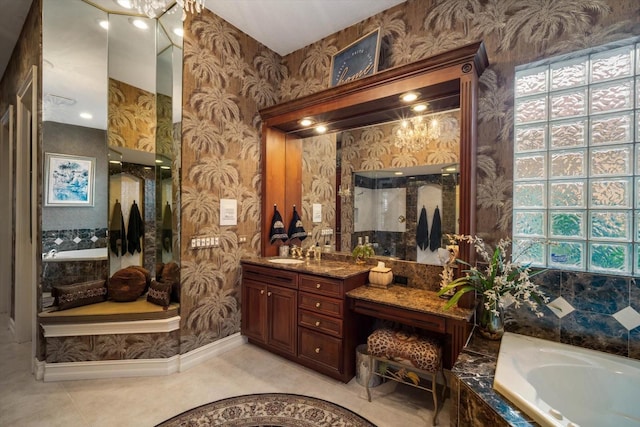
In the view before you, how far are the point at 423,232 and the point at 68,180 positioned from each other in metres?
3.17

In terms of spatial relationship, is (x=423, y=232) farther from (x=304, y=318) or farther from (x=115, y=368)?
(x=115, y=368)

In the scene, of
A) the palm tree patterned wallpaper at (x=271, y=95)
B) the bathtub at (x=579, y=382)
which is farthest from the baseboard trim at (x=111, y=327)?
the bathtub at (x=579, y=382)

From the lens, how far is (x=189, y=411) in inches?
79.3

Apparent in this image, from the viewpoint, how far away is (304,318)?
100 inches

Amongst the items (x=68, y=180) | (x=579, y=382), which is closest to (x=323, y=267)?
(x=579, y=382)

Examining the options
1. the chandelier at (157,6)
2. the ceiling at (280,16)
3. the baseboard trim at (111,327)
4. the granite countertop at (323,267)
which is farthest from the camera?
the ceiling at (280,16)

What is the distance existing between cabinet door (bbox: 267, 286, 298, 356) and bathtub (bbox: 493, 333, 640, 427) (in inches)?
64.4

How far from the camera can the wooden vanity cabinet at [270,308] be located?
104 inches

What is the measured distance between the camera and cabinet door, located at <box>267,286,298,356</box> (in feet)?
8.60

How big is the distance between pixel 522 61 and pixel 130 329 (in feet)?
12.4

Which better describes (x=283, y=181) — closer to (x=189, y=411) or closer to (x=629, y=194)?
(x=189, y=411)

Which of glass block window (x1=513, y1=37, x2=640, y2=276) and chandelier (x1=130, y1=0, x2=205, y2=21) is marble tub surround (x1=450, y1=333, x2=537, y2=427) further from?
chandelier (x1=130, y1=0, x2=205, y2=21)

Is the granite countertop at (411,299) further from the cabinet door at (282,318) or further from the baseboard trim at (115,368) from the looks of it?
the baseboard trim at (115,368)

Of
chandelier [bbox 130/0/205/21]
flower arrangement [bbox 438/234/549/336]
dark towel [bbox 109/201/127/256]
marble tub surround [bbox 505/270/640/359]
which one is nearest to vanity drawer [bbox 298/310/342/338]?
flower arrangement [bbox 438/234/549/336]
